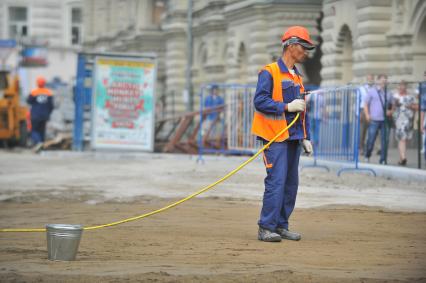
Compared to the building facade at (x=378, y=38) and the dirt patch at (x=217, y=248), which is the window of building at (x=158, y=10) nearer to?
the building facade at (x=378, y=38)

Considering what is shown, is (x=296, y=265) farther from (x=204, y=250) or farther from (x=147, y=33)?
(x=147, y=33)

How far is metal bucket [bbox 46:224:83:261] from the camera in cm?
914

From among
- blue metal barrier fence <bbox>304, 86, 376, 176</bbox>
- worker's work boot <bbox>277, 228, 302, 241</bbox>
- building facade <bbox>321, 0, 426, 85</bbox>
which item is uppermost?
building facade <bbox>321, 0, 426, 85</bbox>

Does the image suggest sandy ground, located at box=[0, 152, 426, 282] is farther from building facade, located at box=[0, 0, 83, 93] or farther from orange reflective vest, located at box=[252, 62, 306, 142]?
building facade, located at box=[0, 0, 83, 93]

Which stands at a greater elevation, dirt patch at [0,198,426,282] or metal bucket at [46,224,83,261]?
metal bucket at [46,224,83,261]

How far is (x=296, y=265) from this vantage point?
908 cm

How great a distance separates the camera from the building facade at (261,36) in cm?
2822

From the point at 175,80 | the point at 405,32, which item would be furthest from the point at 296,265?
the point at 175,80

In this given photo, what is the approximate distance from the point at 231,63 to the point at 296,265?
32767 mm

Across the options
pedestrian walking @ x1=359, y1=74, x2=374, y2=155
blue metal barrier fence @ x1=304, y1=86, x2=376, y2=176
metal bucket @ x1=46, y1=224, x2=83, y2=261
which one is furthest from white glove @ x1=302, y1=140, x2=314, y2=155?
pedestrian walking @ x1=359, y1=74, x2=374, y2=155

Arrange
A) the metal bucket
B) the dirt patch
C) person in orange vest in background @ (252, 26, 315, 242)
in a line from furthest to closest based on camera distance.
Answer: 1. person in orange vest in background @ (252, 26, 315, 242)
2. the metal bucket
3. the dirt patch

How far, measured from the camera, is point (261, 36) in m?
37.9

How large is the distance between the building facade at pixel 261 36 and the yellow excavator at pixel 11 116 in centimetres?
780

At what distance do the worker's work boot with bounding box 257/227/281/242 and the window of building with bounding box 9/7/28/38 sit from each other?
58830mm
